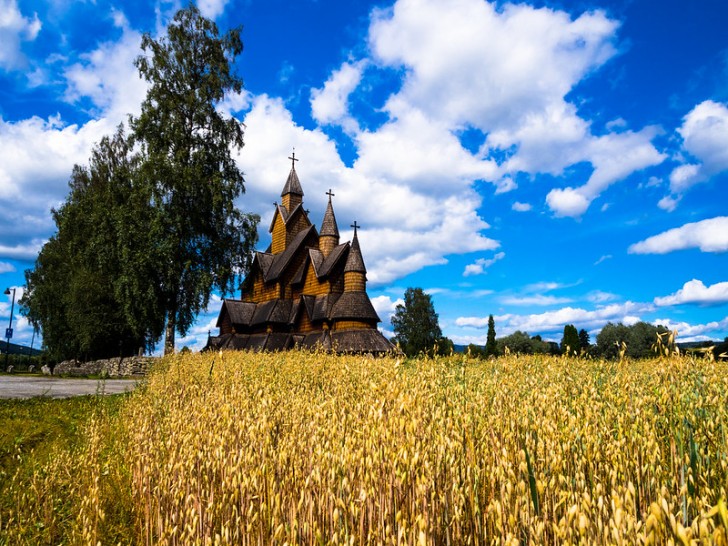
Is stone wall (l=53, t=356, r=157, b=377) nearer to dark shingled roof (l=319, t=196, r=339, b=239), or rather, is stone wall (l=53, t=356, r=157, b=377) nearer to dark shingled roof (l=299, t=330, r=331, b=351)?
dark shingled roof (l=299, t=330, r=331, b=351)

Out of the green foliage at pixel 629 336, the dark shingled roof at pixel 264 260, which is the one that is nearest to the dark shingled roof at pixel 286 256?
the dark shingled roof at pixel 264 260

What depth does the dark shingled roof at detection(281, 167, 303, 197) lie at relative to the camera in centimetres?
4303

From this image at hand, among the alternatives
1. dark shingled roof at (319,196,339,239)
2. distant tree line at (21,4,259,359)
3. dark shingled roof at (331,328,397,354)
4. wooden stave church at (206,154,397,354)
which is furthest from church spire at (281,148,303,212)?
dark shingled roof at (331,328,397,354)

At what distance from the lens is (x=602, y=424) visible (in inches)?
134

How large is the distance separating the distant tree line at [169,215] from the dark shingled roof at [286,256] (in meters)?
6.76

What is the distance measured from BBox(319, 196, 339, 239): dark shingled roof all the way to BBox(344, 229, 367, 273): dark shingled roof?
5.45 meters

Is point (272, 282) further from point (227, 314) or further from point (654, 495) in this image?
point (654, 495)

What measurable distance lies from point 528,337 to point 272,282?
2321 inches

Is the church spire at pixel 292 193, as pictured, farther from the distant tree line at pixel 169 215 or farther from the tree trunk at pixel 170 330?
the tree trunk at pixel 170 330

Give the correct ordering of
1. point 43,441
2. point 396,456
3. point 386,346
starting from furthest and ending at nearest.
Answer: point 386,346 → point 43,441 → point 396,456

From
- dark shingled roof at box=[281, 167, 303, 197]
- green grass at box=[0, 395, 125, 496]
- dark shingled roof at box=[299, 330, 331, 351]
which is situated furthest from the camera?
dark shingled roof at box=[281, 167, 303, 197]

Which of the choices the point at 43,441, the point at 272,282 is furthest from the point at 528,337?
the point at 43,441

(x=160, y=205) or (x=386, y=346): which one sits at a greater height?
(x=160, y=205)

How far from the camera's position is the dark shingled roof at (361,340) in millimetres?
28312
